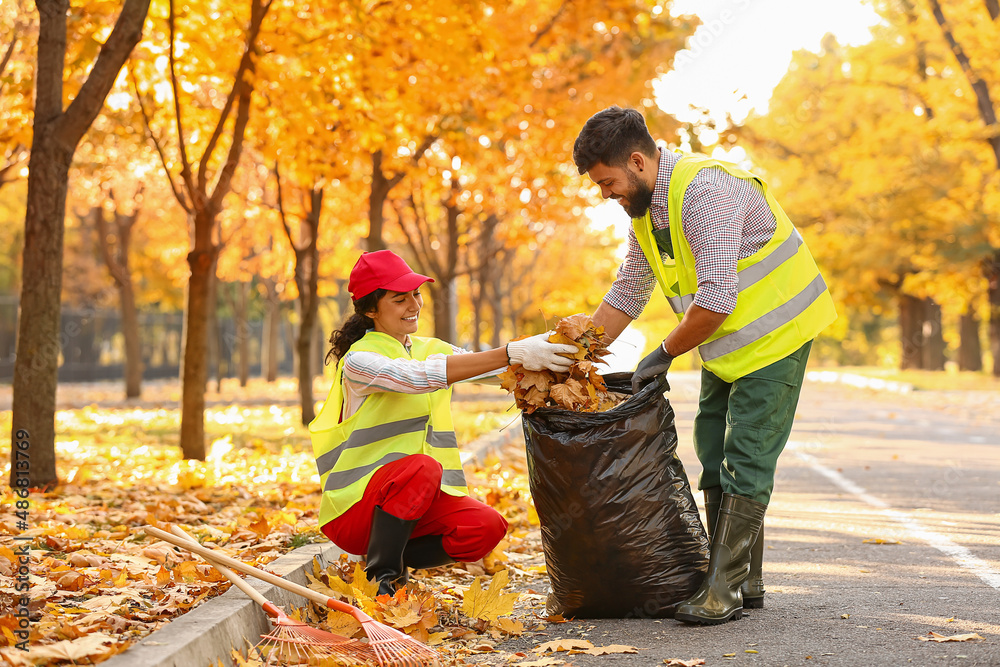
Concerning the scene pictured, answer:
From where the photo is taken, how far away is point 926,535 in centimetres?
577

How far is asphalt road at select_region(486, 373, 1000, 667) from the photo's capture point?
351 centimetres

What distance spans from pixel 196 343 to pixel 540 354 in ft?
18.9

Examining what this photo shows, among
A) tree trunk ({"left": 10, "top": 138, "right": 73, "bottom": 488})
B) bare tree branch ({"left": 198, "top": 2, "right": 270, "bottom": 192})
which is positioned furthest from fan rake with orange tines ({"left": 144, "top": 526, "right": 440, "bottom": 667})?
bare tree branch ({"left": 198, "top": 2, "right": 270, "bottom": 192})

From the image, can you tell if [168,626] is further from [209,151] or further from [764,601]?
[209,151]

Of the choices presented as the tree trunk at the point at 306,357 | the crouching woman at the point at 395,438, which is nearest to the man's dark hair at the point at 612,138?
the crouching woman at the point at 395,438

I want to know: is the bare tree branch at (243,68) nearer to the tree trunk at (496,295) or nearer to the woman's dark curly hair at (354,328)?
the woman's dark curly hair at (354,328)

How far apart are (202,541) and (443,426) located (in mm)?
1505

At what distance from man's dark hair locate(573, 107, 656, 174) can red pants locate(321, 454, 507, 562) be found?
1343 millimetres

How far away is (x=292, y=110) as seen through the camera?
398 inches

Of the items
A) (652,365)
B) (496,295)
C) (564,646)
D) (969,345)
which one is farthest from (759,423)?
(969,345)

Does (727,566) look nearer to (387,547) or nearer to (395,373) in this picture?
(387,547)

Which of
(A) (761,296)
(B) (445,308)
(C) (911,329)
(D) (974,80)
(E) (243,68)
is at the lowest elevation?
(A) (761,296)

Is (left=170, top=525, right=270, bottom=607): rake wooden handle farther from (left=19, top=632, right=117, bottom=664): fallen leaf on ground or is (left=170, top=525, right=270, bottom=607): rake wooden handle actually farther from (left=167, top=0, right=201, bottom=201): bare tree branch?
(left=167, top=0, right=201, bottom=201): bare tree branch

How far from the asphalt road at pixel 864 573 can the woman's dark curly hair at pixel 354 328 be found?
1.39 meters
